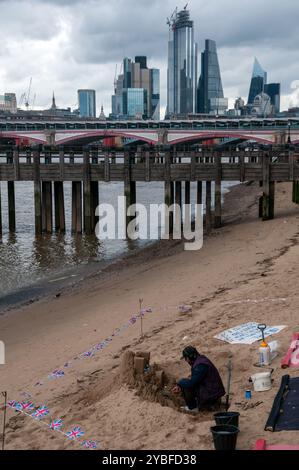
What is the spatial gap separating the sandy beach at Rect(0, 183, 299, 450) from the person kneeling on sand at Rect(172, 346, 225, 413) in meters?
0.25

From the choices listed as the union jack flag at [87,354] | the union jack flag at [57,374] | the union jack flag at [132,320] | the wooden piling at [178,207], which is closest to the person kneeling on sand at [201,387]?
the union jack flag at [57,374]

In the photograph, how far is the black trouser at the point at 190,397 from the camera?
8.14 m

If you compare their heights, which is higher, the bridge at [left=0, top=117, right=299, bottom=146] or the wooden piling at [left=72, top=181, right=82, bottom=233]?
the bridge at [left=0, top=117, right=299, bottom=146]

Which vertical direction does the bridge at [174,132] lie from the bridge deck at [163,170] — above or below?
above

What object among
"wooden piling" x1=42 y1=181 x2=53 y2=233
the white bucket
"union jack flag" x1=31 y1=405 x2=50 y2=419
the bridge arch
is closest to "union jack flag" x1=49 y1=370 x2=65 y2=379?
"union jack flag" x1=31 y1=405 x2=50 y2=419

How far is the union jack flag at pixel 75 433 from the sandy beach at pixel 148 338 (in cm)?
10

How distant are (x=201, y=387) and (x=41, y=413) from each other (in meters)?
2.47

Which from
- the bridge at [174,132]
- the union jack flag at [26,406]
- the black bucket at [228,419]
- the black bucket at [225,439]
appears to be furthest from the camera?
the bridge at [174,132]

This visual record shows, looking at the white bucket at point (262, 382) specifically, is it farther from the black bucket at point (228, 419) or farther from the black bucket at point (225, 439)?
the black bucket at point (225, 439)

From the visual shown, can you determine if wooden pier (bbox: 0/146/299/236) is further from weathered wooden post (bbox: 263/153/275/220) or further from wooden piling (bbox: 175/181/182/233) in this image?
wooden piling (bbox: 175/181/182/233)

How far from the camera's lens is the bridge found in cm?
8992

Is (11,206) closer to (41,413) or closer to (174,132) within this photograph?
(41,413)

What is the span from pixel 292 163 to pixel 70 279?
13.0 metres

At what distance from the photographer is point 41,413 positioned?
8.82m
